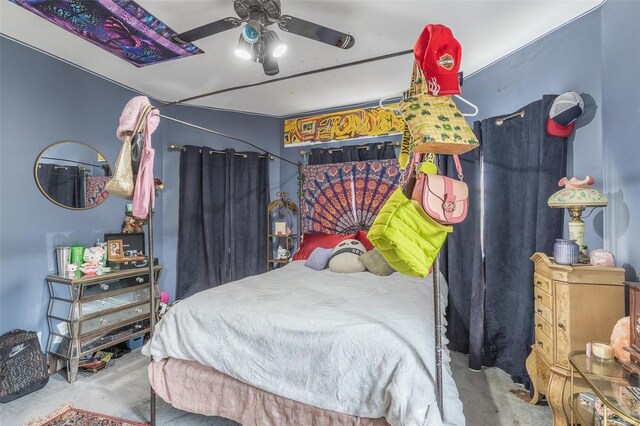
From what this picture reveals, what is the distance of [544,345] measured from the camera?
71.3 inches

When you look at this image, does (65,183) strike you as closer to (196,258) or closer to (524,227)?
(196,258)

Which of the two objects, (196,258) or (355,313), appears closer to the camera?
(355,313)

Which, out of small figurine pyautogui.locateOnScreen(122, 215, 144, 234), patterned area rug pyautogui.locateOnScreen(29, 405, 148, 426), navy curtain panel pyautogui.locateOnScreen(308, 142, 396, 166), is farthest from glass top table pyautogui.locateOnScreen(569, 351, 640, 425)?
small figurine pyautogui.locateOnScreen(122, 215, 144, 234)

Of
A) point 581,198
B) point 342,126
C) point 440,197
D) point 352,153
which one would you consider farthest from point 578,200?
point 342,126

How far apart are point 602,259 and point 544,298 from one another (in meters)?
0.37

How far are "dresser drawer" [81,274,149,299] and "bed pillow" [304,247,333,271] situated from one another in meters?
1.65

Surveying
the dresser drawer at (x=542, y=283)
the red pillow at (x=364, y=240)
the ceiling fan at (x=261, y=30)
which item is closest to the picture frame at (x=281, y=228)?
the red pillow at (x=364, y=240)

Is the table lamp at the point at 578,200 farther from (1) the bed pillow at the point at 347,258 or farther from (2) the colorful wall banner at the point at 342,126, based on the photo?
(2) the colorful wall banner at the point at 342,126

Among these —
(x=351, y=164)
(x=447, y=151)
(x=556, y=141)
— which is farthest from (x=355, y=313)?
(x=351, y=164)

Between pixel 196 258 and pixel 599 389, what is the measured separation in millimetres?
3650

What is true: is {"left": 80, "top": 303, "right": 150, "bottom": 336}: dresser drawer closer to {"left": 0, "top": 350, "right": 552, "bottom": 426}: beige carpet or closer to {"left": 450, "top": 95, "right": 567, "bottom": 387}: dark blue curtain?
{"left": 0, "top": 350, "right": 552, "bottom": 426}: beige carpet

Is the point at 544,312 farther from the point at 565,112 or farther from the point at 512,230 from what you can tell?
the point at 565,112

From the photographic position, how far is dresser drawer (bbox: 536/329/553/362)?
5.64 feet

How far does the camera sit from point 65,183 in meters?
2.74
